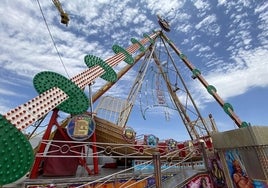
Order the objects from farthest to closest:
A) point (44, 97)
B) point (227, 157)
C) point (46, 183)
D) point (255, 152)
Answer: point (46, 183), point (44, 97), point (227, 157), point (255, 152)

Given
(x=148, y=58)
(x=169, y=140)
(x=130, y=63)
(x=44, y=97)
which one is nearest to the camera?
(x=44, y=97)

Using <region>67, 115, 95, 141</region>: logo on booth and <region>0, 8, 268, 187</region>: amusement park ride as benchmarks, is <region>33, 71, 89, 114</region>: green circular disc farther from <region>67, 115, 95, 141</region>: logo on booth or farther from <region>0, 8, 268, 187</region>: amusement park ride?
<region>67, 115, 95, 141</region>: logo on booth

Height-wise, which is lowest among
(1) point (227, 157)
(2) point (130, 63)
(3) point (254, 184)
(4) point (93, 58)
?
(3) point (254, 184)

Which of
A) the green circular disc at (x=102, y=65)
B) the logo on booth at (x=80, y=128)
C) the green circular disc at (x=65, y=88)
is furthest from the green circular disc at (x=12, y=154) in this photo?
the green circular disc at (x=102, y=65)

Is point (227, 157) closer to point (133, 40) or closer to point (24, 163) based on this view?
point (24, 163)

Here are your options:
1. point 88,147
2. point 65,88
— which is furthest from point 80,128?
point 65,88

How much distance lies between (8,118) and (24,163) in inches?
50.7

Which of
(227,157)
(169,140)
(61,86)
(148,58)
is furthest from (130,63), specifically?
(227,157)

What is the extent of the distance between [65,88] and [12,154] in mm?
3547

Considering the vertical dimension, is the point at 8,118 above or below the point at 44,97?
below

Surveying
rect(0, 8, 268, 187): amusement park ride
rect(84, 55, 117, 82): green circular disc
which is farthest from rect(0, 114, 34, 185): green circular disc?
rect(84, 55, 117, 82): green circular disc

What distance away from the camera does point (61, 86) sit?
775cm

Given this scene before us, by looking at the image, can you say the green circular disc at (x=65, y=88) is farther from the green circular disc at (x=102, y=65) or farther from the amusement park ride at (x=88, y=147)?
the green circular disc at (x=102, y=65)

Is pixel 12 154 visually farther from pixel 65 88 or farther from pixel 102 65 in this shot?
pixel 102 65
